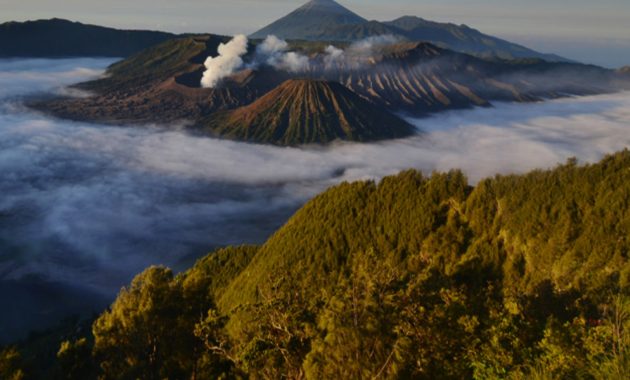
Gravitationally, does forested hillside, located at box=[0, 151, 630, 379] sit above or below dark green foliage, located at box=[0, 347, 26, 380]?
above

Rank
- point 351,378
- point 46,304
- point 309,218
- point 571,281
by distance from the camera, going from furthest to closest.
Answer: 1. point 46,304
2. point 309,218
3. point 571,281
4. point 351,378

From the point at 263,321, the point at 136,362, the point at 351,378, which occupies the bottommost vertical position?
the point at 136,362

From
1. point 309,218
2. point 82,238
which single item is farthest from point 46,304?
point 309,218

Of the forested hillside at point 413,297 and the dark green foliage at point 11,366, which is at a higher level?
the forested hillside at point 413,297

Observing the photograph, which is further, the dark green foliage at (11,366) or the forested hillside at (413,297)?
the dark green foliage at (11,366)

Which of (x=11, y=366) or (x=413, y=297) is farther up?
(x=413, y=297)

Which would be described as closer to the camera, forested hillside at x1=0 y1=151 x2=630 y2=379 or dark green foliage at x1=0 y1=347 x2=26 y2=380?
forested hillside at x1=0 y1=151 x2=630 y2=379

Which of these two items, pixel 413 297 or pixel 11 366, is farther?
pixel 11 366

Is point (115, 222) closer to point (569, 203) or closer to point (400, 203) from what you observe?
point (400, 203)
